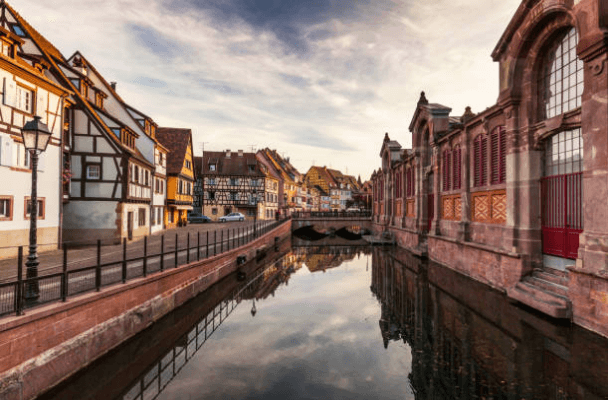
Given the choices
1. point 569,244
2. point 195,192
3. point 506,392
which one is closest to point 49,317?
point 506,392

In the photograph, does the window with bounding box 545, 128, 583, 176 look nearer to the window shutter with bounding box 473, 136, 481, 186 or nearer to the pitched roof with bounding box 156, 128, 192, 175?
the window shutter with bounding box 473, 136, 481, 186

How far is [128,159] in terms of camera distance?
2239 cm

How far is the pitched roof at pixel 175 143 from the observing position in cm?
3741


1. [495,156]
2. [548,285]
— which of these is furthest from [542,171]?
[548,285]

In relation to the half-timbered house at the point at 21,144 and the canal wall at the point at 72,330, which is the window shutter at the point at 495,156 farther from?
the half-timbered house at the point at 21,144

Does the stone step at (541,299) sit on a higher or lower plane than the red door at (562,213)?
lower

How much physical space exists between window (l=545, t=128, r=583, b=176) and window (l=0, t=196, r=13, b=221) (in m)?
22.4

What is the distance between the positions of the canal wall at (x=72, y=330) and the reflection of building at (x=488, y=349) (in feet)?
26.0

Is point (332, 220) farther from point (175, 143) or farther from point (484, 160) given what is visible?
point (484, 160)

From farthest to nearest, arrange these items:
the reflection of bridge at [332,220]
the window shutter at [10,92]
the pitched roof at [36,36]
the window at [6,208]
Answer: the reflection of bridge at [332,220], the pitched roof at [36,36], the window at [6,208], the window shutter at [10,92]

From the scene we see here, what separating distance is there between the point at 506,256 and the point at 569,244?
2.78 metres

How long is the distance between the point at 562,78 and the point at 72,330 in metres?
17.6

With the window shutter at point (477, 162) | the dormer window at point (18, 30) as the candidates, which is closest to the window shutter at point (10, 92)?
the dormer window at point (18, 30)

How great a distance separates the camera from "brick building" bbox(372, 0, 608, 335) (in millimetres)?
10102
